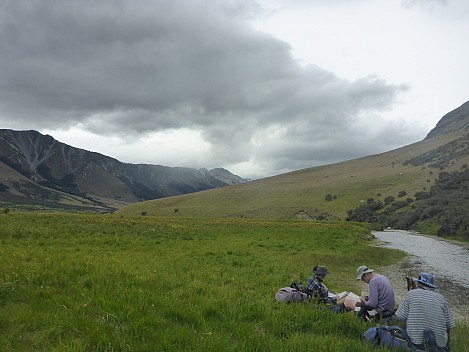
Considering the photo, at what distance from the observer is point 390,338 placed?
7.63 meters

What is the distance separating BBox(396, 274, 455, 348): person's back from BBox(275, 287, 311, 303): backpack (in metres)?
3.56

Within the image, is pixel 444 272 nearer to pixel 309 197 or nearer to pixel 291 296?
pixel 291 296

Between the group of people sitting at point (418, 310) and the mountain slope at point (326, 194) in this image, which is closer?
the group of people sitting at point (418, 310)

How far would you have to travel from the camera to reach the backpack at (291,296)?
10828mm

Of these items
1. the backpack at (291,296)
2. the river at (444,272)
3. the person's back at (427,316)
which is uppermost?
the person's back at (427,316)

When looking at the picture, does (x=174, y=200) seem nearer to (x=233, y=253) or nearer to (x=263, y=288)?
(x=233, y=253)

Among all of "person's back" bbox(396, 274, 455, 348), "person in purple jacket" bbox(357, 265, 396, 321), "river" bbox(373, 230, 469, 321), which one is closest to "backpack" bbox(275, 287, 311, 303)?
"person in purple jacket" bbox(357, 265, 396, 321)

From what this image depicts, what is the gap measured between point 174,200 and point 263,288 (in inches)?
6466

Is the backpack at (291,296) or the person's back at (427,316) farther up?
the person's back at (427,316)

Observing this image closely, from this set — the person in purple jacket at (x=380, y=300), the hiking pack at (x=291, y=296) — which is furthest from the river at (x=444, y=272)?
the hiking pack at (x=291, y=296)

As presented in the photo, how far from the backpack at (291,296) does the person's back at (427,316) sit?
140 inches

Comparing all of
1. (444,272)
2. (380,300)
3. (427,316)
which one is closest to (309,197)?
(444,272)

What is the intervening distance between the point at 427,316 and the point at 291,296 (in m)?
4.22

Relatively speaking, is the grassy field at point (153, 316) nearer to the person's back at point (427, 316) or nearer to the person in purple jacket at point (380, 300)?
the person in purple jacket at point (380, 300)
